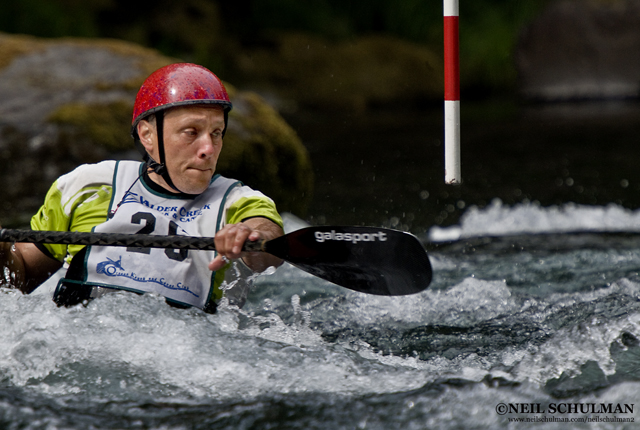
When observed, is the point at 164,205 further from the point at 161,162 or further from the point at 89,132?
the point at 89,132

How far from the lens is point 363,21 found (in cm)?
1712

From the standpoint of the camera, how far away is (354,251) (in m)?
2.54

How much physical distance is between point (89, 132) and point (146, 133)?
256cm

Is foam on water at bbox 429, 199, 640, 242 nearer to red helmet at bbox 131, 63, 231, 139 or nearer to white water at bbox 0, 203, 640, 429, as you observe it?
white water at bbox 0, 203, 640, 429

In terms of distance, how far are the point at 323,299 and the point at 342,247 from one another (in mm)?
1049

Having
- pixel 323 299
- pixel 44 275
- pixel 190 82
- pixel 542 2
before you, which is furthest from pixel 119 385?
pixel 542 2

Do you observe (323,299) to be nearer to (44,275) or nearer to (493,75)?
(44,275)

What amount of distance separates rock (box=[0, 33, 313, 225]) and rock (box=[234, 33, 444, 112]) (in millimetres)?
9644

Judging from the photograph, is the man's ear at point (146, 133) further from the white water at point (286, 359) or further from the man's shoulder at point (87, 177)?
the white water at point (286, 359)

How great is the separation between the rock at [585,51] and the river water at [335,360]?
446 inches

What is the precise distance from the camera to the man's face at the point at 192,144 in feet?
8.55

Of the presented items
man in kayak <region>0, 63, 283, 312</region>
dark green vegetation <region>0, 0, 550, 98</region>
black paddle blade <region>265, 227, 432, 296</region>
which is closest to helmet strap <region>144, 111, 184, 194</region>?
man in kayak <region>0, 63, 283, 312</region>

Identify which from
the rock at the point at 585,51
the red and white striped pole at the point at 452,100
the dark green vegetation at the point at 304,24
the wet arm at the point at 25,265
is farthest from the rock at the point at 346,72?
the wet arm at the point at 25,265

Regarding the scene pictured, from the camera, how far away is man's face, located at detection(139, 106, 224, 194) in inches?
103
